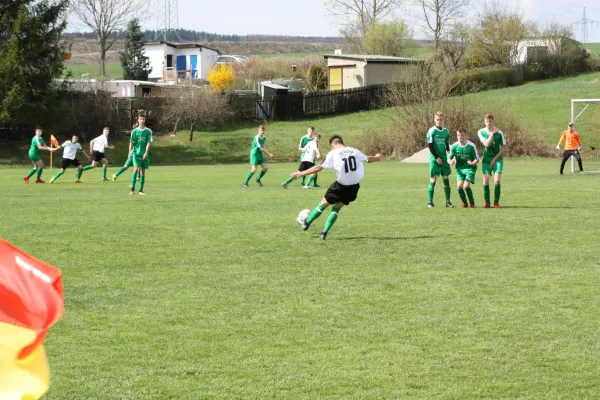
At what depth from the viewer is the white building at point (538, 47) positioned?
258 ft

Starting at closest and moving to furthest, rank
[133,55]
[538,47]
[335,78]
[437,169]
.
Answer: [437,169]
[335,78]
[133,55]
[538,47]

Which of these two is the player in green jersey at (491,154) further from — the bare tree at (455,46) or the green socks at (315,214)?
the bare tree at (455,46)

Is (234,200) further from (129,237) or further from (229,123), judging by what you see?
(229,123)

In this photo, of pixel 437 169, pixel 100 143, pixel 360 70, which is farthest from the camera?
pixel 360 70

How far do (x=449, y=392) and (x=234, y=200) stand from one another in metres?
15.1

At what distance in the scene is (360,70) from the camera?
69.6 m

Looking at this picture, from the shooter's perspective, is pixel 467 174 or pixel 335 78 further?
pixel 335 78

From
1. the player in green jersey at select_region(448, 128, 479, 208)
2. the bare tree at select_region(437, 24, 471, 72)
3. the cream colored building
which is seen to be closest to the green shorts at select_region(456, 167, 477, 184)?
the player in green jersey at select_region(448, 128, 479, 208)

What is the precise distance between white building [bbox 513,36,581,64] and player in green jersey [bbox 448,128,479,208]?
203ft

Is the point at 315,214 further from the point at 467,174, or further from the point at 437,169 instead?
the point at 467,174

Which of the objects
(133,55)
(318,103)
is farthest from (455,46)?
(133,55)

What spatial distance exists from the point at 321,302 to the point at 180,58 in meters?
82.0

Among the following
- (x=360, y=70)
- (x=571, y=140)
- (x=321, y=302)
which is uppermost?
(x=360, y=70)

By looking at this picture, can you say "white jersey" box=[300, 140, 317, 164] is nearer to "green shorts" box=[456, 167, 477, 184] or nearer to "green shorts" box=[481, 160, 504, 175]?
"green shorts" box=[456, 167, 477, 184]
